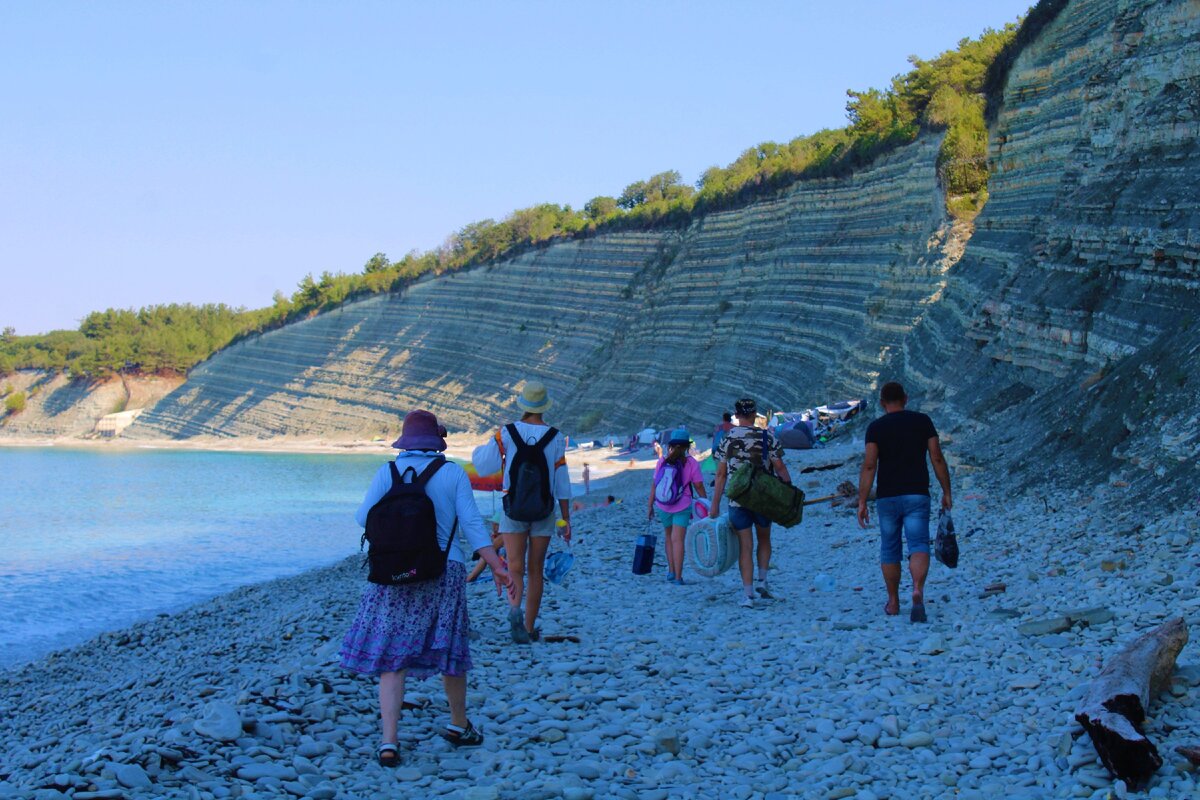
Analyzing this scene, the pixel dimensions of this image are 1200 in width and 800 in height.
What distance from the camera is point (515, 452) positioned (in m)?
6.95

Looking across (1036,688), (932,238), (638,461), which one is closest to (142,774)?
(1036,688)

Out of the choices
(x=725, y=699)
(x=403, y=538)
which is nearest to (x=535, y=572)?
(x=725, y=699)

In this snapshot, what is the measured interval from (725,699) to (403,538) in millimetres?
2248

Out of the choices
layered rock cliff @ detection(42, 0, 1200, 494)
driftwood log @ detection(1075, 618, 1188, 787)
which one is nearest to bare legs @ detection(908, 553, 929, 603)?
driftwood log @ detection(1075, 618, 1188, 787)

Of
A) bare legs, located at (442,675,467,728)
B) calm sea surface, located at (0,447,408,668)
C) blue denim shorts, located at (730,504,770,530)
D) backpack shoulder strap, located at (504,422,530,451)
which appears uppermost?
backpack shoulder strap, located at (504,422,530,451)

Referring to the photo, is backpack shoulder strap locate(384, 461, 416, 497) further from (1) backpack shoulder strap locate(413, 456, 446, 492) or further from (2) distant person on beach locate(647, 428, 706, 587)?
(2) distant person on beach locate(647, 428, 706, 587)

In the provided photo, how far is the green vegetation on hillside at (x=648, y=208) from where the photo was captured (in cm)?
2894

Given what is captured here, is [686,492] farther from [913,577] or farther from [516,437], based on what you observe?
[516,437]

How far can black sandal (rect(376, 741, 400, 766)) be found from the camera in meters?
5.02

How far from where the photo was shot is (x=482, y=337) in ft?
195

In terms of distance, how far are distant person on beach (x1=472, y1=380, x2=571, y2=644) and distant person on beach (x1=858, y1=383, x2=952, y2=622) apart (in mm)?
2053

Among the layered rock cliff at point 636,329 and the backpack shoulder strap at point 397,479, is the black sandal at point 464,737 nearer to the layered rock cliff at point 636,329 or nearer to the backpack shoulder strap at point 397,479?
the backpack shoulder strap at point 397,479

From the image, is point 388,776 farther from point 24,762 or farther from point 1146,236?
point 1146,236

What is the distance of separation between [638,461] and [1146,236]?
2150cm
